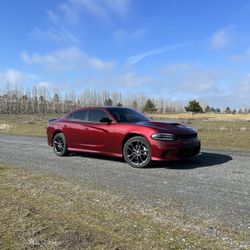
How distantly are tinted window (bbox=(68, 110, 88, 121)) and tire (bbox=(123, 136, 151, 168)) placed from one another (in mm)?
1935

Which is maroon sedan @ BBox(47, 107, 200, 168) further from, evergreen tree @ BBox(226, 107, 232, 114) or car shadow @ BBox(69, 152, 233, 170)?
evergreen tree @ BBox(226, 107, 232, 114)

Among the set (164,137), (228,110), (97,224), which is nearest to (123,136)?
(164,137)

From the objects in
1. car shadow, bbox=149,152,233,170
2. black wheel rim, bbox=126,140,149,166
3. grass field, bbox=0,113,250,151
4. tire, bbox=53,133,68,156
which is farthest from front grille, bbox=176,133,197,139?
grass field, bbox=0,113,250,151

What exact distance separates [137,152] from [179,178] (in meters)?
1.74

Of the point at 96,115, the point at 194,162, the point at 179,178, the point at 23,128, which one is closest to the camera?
the point at 179,178

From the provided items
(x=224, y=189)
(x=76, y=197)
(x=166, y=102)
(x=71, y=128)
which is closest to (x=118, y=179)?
(x=76, y=197)

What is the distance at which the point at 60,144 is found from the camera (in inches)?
445

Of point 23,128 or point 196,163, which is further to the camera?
point 23,128

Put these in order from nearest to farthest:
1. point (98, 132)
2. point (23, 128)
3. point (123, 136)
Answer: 1. point (123, 136)
2. point (98, 132)
3. point (23, 128)

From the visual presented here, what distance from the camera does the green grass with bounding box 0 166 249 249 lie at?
4116 mm

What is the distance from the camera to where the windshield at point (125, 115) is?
32.3 feet

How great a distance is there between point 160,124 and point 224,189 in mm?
3020

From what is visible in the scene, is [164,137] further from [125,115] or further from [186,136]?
[125,115]

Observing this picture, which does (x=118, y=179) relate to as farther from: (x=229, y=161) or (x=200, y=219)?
(x=229, y=161)
